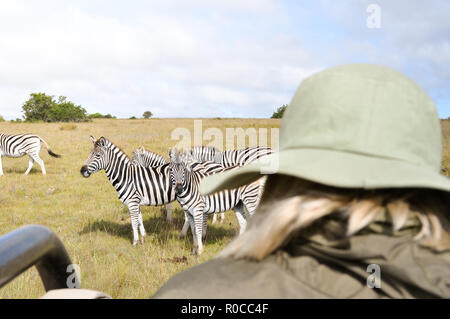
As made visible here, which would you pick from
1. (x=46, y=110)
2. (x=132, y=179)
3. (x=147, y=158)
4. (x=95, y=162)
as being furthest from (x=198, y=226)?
(x=46, y=110)

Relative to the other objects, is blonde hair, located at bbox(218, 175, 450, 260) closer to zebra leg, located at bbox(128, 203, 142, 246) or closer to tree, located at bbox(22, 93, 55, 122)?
zebra leg, located at bbox(128, 203, 142, 246)

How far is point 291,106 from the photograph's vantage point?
48.6 inches

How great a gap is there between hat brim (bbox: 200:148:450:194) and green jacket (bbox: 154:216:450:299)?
0.39 ft

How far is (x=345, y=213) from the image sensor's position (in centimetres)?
95

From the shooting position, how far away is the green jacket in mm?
906

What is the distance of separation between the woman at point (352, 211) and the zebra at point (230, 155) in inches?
361

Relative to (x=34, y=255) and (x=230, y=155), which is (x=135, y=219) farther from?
(x=34, y=255)

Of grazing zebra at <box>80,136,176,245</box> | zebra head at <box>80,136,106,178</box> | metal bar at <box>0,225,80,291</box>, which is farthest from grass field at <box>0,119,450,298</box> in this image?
metal bar at <box>0,225,80,291</box>

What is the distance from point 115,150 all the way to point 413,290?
7705mm

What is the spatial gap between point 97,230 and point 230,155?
4.97m

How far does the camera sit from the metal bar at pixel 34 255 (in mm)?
1047

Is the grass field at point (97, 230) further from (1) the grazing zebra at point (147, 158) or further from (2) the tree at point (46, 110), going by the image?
(2) the tree at point (46, 110)

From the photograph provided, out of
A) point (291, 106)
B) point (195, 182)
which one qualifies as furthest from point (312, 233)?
point (195, 182)

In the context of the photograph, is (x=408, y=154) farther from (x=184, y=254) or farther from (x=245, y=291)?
(x=184, y=254)
